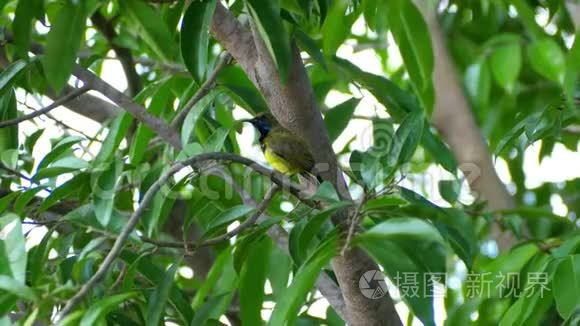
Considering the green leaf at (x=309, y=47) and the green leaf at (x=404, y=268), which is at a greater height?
the green leaf at (x=309, y=47)

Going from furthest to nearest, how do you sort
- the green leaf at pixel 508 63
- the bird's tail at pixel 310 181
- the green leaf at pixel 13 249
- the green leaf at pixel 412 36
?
1. the green leaf at pixel 508 63
2. the bird's tail at pixel 310 181
3. the green leaf at pixel 412 36
4. the green leaf at pixel 13 249

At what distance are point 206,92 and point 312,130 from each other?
1.35ft

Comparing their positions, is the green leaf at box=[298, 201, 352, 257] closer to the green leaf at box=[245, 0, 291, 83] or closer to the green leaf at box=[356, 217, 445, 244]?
the green leaf at box=[356, 217, 445, 244]

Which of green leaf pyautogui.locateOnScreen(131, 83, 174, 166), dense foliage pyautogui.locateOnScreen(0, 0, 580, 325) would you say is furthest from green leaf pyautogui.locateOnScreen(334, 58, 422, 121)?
green leaf pyautogui.locateOnScreen(131, 83, 174, 166)

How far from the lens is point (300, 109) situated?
234 cm

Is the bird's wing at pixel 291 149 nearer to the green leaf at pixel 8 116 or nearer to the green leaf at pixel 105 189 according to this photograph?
the green leaf at pixel 105 189

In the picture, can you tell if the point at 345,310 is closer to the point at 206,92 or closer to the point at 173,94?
the point at 206,92

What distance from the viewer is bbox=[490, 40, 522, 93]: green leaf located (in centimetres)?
304

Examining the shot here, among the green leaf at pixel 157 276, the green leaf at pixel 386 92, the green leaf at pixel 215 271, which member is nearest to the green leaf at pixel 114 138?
the green leaf at pixel 157 276

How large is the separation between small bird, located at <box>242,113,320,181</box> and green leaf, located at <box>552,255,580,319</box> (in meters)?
0.69

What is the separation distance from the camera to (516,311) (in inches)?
90.2

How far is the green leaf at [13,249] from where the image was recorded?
6.33ft

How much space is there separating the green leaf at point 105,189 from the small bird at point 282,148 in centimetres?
47

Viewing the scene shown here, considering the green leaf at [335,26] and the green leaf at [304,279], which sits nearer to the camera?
the green leaf at [304,279]
